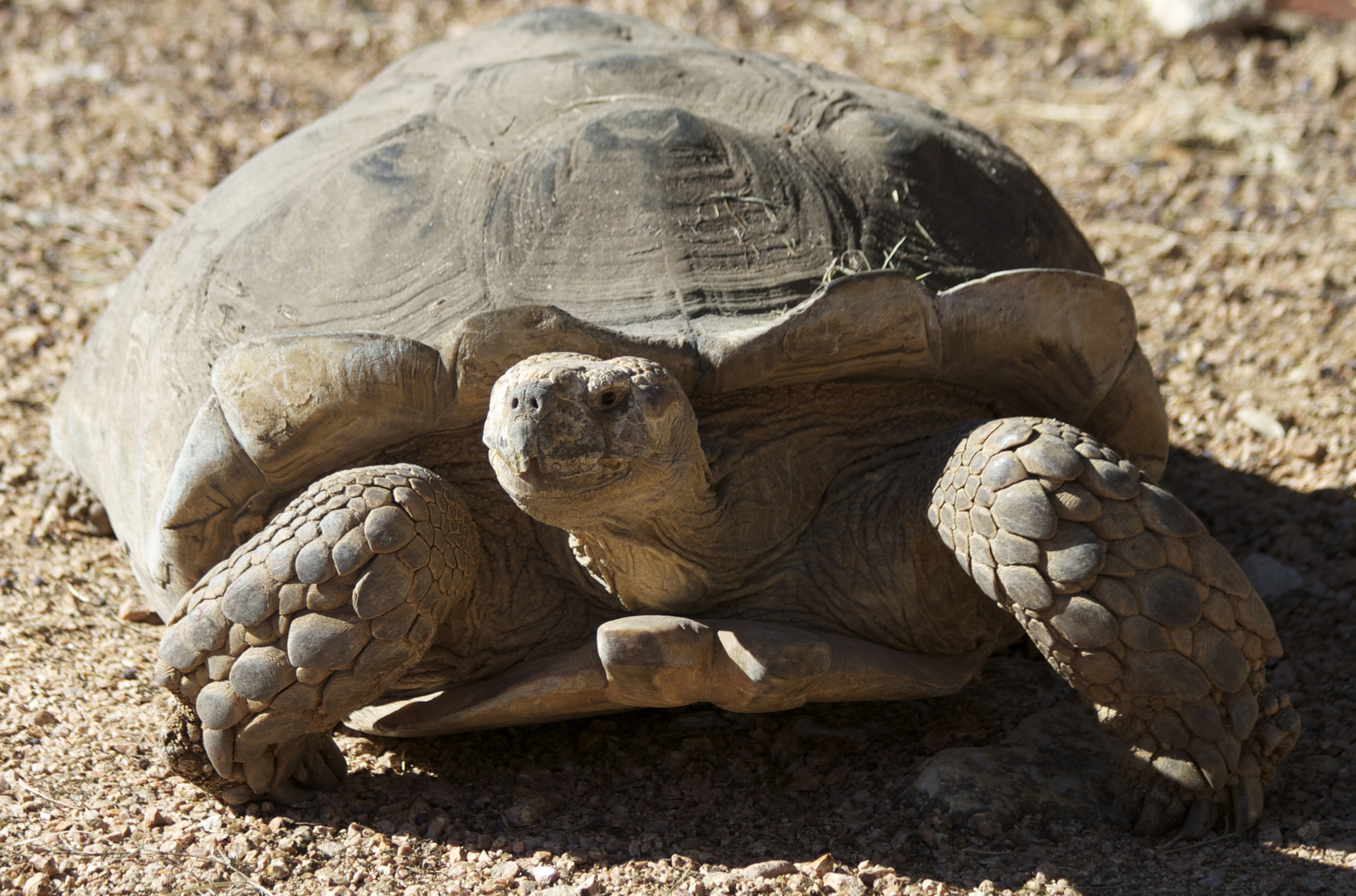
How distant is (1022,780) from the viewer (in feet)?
9.29

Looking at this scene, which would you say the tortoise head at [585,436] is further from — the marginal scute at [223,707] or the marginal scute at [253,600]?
the marginal scute at [223,707]

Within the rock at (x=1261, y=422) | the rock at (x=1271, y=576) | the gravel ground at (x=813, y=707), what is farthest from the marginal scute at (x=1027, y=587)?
the rock at (x=1261, y=422)

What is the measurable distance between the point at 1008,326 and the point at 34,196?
201 inches

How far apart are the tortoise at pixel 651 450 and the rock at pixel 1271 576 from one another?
23.9 inches

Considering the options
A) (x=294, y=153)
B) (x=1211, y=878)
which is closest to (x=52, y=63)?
(x=294, y=153)

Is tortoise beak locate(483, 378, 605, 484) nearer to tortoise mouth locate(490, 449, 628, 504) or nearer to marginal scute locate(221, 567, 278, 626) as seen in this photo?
tortoise mouth locate(490, 449, 628, 504)

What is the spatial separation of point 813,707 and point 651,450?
1274mm

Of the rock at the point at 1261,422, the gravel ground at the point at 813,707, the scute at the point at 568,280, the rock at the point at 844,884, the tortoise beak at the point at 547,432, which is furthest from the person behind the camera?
the rock at the point at 1261,422

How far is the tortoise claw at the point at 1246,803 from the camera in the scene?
266 cm

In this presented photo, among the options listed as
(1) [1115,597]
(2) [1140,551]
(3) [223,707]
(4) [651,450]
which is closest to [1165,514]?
(2) [1140,551]

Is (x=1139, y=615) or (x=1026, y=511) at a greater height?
(x=1026, y=511)

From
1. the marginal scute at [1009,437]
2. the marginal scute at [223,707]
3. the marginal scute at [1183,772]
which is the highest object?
the marginal scute at [1009,437]

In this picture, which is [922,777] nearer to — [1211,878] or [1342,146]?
[1211,878]

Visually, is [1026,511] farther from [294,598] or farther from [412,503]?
[294,598]
